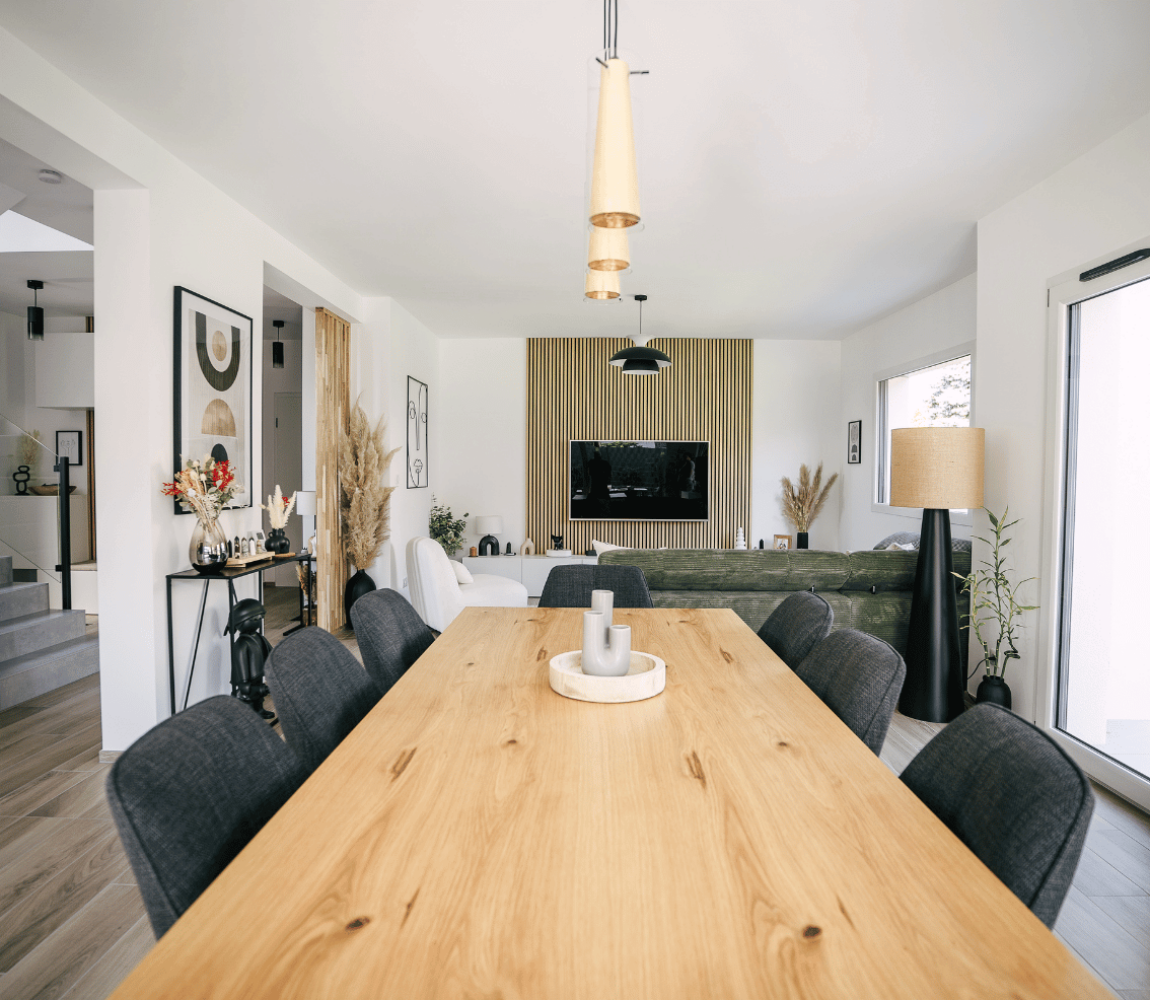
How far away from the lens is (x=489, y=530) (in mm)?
7082

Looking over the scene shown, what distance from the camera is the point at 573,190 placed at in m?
3.38

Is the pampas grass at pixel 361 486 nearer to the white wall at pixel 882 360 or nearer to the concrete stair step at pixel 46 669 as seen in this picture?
the concrete stair step at pixel 46 669

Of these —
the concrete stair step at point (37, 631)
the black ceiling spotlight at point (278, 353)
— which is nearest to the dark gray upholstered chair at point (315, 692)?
the concrete stair step at point (37, 631)

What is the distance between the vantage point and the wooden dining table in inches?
26.7

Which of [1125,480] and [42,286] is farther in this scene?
[42,286]

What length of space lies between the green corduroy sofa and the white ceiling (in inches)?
71.9

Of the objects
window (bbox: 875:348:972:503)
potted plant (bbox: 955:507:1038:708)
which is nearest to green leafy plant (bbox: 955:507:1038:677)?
potted plant (bbox: 955:507:1038:708)

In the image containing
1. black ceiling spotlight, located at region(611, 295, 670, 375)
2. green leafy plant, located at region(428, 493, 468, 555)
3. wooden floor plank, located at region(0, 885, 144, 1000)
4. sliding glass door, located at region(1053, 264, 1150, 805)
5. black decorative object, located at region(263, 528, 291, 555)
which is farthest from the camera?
green leafy plant, located at region(428, 493, 468, 555)

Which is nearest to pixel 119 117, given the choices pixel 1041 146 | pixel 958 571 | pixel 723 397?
pixel 1041 146

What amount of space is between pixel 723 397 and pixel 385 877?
7.13 m

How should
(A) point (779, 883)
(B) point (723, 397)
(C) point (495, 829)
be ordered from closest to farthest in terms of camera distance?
(A) point (779, 883) < (C) point (495, 829) < (B) point (723, 397)

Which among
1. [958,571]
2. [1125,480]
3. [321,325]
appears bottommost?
[958,571]

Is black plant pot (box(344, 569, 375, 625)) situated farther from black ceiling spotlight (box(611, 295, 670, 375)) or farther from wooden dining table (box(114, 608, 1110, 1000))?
wooden dining table (box(114, 608, 1110, 1000))

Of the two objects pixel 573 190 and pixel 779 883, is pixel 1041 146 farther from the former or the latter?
pixel 779 883
